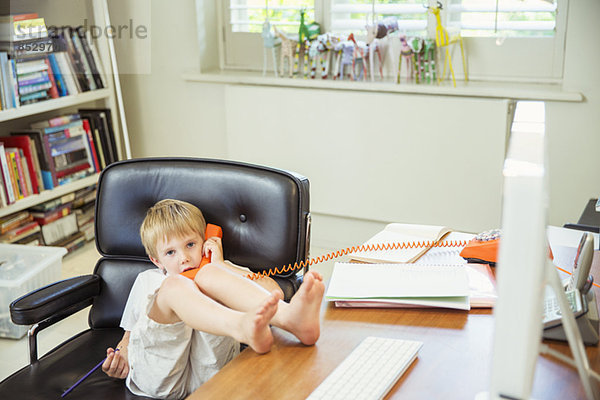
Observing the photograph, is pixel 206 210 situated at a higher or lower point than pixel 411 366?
higher

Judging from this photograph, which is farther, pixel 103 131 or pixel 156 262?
pixel 103 131

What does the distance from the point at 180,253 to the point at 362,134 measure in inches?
68.7

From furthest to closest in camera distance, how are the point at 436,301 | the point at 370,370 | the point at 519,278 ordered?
the point at 436,301
the point at 370,370
the point at 519,278

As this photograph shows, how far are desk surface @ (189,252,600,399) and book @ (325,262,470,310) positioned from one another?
24 mm

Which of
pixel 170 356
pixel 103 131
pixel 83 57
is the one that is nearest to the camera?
pixel 170 356

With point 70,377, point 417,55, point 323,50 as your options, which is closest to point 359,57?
point 323,50

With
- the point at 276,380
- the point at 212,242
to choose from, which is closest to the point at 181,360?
the point at 212,242

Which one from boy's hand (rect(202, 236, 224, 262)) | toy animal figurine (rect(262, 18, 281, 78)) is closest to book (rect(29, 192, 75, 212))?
toy animal figurine (rect(262, 18, 281, 78))

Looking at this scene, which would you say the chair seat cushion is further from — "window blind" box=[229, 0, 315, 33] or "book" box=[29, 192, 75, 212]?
"window blind" box=[229, 0, 315, 33]

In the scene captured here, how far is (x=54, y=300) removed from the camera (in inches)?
62.3

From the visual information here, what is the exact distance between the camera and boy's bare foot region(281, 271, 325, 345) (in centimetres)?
116

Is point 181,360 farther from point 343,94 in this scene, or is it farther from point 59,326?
point 343,94

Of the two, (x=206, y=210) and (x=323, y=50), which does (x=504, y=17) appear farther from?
(x=206, y=210)

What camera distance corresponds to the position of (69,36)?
10.8 feet
